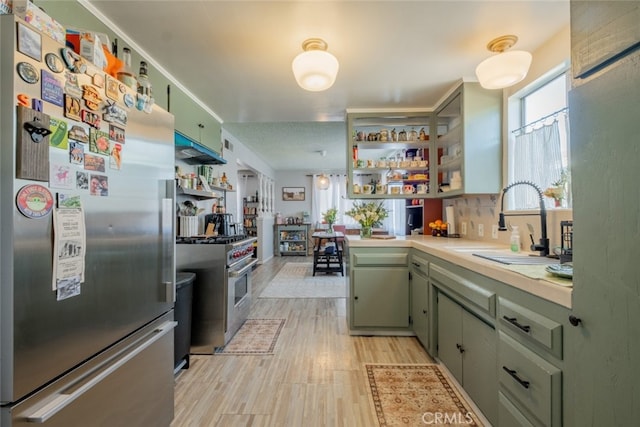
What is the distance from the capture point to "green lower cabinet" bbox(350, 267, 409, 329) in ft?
8.62

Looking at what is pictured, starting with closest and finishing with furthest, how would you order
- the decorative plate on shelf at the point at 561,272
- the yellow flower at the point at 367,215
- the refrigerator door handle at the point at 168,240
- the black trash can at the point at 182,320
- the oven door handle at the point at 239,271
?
the decorative plate on shelf at the point at 561,272
the refrigerator door handle at the point at 168,240
the black trash can at the point at 182,320
the oven door handle at the point at 239,271
the yellow flower at the point at 367,215

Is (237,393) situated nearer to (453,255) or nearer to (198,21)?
(453,255)

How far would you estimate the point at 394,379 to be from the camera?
1.99 m

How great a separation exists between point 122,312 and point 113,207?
1.38ft

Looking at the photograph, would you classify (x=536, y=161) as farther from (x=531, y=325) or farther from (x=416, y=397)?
(x=416, y=397)

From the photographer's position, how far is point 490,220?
2.49 metres

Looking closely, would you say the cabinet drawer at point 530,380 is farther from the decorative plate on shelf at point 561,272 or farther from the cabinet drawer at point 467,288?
the decorative plate on shelf at point 561,272

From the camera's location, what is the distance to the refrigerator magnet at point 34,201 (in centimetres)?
78

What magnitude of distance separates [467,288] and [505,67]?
1.34 meters

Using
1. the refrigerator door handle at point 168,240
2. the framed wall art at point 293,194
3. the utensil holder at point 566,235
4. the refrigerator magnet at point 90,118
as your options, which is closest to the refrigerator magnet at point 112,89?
the refrigerator magnet at point 90,118

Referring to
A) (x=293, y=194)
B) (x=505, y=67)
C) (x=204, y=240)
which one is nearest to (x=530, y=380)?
(x=505, y=67)

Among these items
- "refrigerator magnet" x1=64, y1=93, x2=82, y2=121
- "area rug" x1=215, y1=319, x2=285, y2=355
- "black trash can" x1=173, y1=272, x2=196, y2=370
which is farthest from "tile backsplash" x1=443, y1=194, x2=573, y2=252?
"black trash can" x1=173, y1=272, x2=196, y2=370

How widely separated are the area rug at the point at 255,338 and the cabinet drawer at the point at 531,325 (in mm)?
1837

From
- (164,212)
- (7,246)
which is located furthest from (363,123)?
(7,246)
